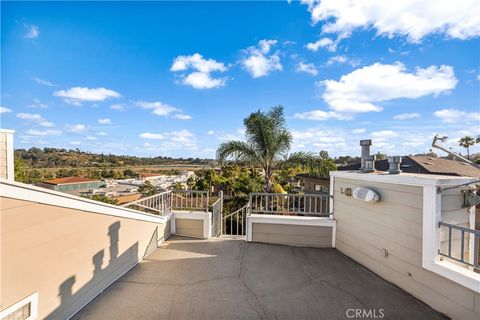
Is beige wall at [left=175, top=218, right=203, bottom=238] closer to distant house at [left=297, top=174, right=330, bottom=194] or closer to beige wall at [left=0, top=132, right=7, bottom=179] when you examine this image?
beige wall at [left=0, top=132, right=7, bottom=179]

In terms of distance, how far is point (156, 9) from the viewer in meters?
6.95

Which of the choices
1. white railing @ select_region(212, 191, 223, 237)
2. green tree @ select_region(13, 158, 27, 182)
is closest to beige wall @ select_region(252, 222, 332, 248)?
white railing @ select_region(212, 191, 223, 237)

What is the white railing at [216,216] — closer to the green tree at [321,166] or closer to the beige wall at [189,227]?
the beige wall at [189,227]

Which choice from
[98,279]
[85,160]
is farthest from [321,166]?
[85,160]

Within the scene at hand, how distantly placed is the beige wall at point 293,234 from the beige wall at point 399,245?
0.45 m

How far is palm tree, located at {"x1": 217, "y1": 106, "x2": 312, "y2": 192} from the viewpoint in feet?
23.6

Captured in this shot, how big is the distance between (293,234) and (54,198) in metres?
3.86

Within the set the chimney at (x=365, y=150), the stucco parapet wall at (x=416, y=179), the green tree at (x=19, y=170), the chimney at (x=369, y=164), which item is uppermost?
the chimney at (x=365, y=150)

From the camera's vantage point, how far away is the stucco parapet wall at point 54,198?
1.65 meters

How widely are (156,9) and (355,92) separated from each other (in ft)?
28.2

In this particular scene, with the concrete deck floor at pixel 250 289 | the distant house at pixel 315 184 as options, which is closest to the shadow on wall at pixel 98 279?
the concrete deck floor at pixel 250 289

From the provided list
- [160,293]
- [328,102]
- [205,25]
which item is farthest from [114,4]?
[328,102]

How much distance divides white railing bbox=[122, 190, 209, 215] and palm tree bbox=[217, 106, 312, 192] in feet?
7.16

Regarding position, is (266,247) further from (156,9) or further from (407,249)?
(156,9)
